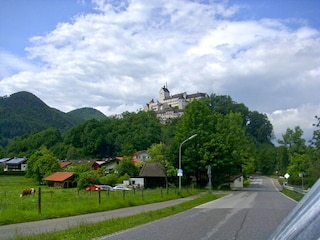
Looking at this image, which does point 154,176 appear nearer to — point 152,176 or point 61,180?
point 152,176

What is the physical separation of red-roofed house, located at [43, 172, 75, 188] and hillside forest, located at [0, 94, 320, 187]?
268 cm

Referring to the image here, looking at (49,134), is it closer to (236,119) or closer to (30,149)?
(30,149)

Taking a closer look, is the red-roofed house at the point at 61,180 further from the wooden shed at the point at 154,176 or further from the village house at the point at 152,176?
the wooden shed at the point at 154,176

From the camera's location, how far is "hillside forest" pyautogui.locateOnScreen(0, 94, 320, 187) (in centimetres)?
6300

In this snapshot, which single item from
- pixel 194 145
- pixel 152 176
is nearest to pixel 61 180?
pixel 152 176

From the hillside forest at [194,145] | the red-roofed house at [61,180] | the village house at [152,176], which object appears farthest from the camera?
the red-roofed house at [61,180]

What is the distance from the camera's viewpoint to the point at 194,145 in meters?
63.5

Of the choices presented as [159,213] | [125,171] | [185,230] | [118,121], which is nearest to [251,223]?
[185,230]

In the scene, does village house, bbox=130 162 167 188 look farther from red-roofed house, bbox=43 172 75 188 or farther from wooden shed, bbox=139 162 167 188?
red-roofed house, bbox=43 172 75 188

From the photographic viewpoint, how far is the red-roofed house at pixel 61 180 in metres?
74.4

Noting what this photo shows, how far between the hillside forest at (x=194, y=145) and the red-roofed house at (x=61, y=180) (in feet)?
8.80

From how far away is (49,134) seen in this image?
15512 cm

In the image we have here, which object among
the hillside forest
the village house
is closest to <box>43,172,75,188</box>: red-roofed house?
the hillside forest

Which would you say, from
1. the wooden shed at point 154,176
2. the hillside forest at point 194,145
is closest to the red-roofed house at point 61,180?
the hillside forest at point 194,145
